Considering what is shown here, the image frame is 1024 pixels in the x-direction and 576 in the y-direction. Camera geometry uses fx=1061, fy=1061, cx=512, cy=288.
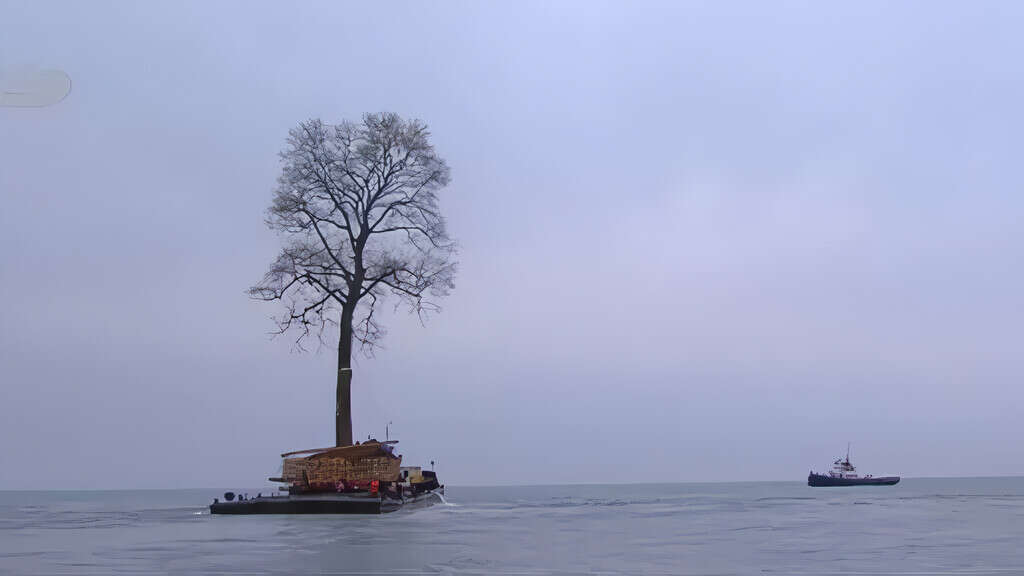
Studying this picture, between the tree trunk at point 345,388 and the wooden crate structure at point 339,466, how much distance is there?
54.4 inches

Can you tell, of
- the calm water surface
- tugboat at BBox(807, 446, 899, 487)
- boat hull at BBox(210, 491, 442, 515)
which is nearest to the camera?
the calm water surface

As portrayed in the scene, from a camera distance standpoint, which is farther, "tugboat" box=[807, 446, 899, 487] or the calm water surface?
"tugboat" box=[807, 446, 899, 487]

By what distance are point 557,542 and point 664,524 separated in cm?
1295

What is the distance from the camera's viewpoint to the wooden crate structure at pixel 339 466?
4303 centimetres

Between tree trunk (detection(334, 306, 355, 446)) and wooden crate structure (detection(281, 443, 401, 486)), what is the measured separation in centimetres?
138

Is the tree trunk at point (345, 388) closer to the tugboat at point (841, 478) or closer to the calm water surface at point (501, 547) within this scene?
the calm water surface at point (501, 547)

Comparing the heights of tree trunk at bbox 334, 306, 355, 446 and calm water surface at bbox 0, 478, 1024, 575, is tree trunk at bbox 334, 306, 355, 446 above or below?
above

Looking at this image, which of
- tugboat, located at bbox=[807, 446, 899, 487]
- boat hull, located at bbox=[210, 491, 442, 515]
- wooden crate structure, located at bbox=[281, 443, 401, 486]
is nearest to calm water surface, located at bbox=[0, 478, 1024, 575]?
boat hull, located at bbox=[210, 491, 442, 515]

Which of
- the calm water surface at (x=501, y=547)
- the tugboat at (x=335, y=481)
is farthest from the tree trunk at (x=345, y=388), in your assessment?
the calm water surface at (x=501, y=547)

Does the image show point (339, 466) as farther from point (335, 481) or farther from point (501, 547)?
point (501, 547)

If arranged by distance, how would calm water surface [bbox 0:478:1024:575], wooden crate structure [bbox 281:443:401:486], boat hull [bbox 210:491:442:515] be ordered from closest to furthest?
1. calm water surface [bbox 0:478:1024:575]
2. boat hull [bbox 210:491:442:515]
3. wooden crate structure [bbox 281:443:401:486]

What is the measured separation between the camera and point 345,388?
4475cm

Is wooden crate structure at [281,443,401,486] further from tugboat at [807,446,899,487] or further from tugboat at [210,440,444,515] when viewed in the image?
tugboat at [807,446,899,487]

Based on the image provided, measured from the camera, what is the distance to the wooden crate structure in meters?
43.0
